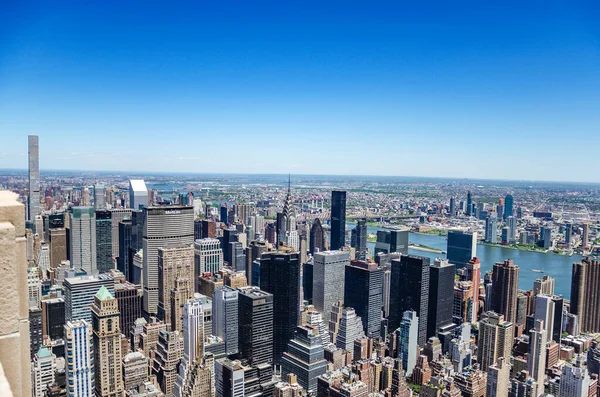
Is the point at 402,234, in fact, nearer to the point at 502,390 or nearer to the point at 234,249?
the point at 234,249

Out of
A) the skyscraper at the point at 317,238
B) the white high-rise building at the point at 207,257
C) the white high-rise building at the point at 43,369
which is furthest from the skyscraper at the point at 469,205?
the white high-rise building at the point at 43,369

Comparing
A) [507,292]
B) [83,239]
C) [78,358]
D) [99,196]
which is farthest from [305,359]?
[99,196]

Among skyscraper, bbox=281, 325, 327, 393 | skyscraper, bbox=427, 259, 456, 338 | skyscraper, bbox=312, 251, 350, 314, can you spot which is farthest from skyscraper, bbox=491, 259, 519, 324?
skyscraper, bbox=281, 325, 327, 393

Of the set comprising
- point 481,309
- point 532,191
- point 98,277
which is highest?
point 532,191

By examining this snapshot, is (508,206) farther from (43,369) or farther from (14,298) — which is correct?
(14,298)

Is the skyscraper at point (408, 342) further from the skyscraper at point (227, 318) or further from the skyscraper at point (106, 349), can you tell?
the skyscraper at point (106, 349)

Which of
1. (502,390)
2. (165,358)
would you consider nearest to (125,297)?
(165,358)
